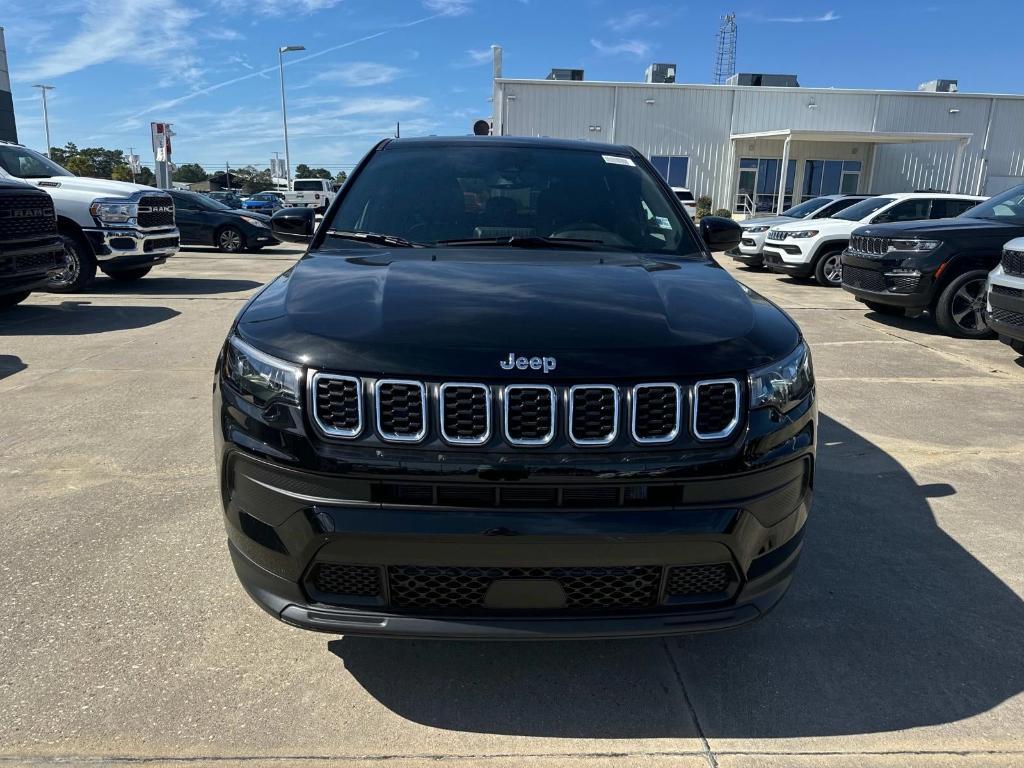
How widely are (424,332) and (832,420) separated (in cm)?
407

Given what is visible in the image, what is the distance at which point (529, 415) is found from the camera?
75.5 inches

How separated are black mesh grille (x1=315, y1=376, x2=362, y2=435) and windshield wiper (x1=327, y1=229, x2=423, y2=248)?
3.97 feet

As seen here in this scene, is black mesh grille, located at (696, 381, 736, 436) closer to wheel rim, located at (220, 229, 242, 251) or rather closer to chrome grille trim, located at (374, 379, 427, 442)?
chrome grille trim, located at (374, 379, 427, 442)

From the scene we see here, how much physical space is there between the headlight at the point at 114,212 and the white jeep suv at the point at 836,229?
34.6 feet

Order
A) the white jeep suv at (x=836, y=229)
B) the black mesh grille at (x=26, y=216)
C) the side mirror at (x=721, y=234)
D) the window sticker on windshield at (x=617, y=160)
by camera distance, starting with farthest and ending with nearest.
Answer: the white jeep suv at (x=836, y=229) < the black mesh grille at (x=26, y=216) < the window sticker on windshield at (x=617, y=160) < the side mirror at (x=721, y=234)

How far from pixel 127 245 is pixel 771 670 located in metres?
10.4

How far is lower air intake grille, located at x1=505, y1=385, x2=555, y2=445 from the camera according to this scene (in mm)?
1905

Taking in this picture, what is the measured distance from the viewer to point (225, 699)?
2307 mm

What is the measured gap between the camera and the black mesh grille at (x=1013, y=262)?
254 inches

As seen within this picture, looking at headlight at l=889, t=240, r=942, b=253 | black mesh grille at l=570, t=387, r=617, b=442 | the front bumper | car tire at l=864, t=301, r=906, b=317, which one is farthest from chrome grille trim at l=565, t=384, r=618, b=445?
the front bumper

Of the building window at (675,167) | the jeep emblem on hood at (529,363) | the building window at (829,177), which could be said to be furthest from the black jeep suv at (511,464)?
the building window at (829,177)

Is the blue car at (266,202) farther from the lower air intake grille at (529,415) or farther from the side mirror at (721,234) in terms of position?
the lower air intake grille at (529,415)

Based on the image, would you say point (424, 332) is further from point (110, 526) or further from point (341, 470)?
point (110, 526)

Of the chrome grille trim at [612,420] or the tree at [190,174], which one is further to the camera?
the tree at [190,174]
